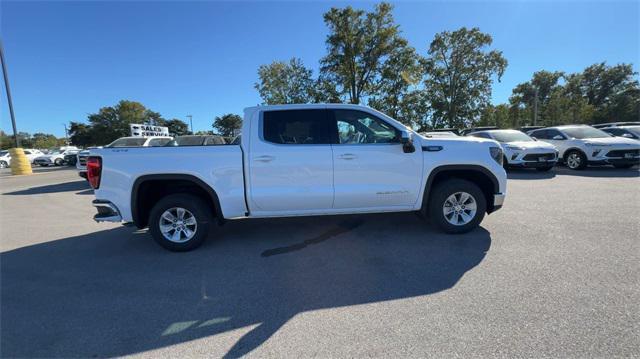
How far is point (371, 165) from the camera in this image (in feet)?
13.3

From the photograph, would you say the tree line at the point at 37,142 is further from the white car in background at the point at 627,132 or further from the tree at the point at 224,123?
the white car in background at the point at 627,132

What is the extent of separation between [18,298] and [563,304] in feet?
17.2

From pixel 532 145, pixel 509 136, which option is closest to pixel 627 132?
pixel 509 136

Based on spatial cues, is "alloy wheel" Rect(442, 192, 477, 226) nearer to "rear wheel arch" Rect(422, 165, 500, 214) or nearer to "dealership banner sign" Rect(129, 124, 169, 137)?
"rear wheel arch" Rect(422, 165, 500, 214)

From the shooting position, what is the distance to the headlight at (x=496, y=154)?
4273 mm

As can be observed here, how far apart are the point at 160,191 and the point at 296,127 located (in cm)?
215

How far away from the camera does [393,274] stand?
325cm

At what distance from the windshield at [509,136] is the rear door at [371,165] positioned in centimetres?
861

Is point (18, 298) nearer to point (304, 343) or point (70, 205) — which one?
point (304, 343)

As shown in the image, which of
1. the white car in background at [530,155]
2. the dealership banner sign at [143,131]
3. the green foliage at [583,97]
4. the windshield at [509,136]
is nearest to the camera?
the white car in background at [530,155]

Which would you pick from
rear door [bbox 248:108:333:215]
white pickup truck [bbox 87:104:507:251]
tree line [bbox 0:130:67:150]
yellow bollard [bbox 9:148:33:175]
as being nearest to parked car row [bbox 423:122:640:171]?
white pickup truck [bbox 87:104:507:251]

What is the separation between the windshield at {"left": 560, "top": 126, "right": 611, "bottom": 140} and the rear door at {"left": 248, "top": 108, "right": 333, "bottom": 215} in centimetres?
1125

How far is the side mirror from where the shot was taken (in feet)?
12.7

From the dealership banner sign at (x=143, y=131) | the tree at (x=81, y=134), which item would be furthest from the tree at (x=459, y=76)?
the tree at (x=81, y=134)
